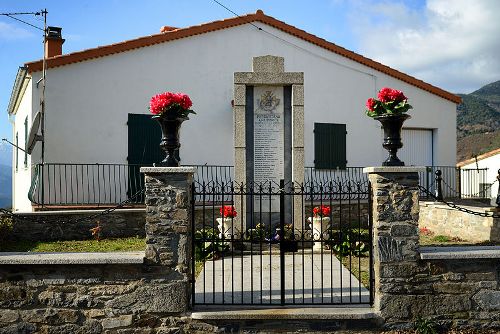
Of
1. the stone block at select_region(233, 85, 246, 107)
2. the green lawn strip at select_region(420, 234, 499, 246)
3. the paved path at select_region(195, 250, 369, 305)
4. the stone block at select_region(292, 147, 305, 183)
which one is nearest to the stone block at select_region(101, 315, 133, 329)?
the paved path at select_region(195, 250, 369, 305)

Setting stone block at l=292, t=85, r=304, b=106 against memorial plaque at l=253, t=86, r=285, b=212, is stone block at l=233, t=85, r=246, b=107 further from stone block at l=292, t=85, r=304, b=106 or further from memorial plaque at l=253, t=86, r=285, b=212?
stone block at l=292, t=85, r=304, b=106

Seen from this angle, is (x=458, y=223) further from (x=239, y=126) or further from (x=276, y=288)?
(x=276, y=288)

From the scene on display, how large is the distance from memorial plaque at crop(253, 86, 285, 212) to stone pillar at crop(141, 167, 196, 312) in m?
4.24

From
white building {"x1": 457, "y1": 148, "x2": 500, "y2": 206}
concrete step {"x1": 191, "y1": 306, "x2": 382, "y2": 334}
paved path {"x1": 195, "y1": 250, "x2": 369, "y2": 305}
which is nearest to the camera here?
concrete step {"x1": 191, "y1": 306, "x2": 382, "y2": 334}

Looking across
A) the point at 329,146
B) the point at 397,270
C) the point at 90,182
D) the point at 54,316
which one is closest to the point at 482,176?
the point at 329,146

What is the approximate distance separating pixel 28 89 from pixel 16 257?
866cm

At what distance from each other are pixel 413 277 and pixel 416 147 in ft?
39.4

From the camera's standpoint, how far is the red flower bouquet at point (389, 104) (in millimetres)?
6106

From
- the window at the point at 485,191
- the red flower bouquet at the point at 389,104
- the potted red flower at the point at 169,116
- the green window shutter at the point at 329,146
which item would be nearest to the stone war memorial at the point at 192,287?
the potted red flower at the point at 169,116

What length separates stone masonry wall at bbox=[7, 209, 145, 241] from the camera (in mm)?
10617

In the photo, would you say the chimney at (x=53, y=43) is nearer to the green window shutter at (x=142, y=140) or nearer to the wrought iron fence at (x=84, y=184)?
the green window shutter at (x=142, y=140)

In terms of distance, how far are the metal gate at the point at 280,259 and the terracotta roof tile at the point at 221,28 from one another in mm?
4845

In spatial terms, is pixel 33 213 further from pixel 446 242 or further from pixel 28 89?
pixel 446 242

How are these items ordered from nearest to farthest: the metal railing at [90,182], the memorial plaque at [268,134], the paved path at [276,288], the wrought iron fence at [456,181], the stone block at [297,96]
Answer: the paved path at [276,288] < the stone block at [297,96] < the memorial plaque at [268,134] < the metal railing at [90,182] < the wrought iron fence at [456,181]
